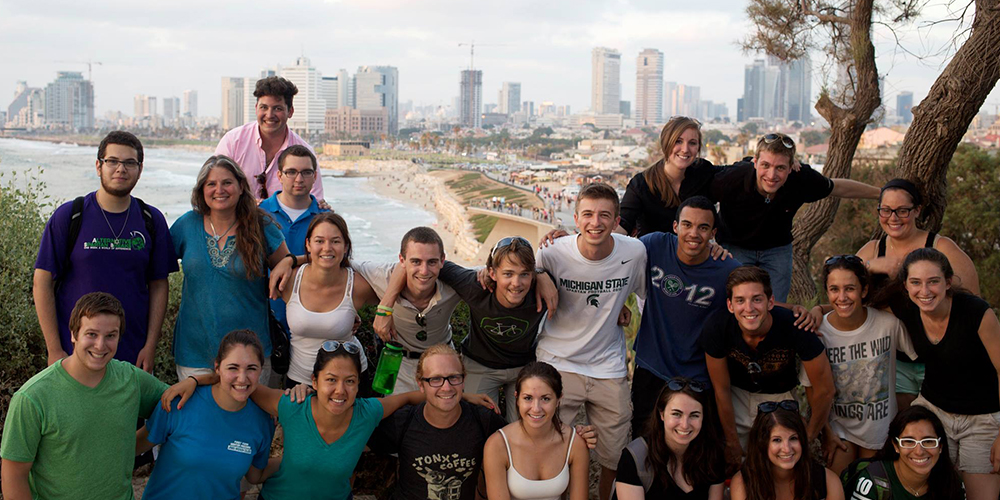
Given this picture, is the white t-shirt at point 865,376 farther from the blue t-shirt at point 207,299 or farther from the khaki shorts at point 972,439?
the blue t-shirt at point 207,299

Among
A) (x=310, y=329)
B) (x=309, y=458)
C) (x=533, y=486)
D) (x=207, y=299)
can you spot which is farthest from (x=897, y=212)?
(x=207, y=299)

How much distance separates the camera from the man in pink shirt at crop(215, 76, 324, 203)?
6.02 metres

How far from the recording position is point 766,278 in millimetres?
4312

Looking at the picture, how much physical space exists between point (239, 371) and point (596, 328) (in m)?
2.15

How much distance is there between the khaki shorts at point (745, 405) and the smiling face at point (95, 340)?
3.42 meters

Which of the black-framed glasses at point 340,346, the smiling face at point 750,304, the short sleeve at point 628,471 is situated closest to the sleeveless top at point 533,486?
the short sleeve at point 628,471

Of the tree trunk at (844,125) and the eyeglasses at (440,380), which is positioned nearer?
the eyeglasses at (440,380)

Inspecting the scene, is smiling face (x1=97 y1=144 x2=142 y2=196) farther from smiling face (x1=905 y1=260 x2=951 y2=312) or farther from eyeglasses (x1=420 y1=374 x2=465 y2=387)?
smiling face (x1=905 y1=260 x2=951 y2=312)

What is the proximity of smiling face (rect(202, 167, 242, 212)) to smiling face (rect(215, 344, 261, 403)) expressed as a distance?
1020 millimetres

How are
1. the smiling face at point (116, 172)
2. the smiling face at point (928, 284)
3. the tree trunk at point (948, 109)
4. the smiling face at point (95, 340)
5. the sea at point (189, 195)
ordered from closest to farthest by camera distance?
the smiling face at point (95, 340) → the smiling face at point (116, 172) → the smiling face at point (928, 284) → the tree trunk at point (948, 109) → the sea at point (189, 195)

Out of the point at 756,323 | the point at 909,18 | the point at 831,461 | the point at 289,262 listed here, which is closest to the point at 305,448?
the point at 289,262

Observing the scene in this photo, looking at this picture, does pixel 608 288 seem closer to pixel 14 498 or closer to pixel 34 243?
A: pixel 14 498

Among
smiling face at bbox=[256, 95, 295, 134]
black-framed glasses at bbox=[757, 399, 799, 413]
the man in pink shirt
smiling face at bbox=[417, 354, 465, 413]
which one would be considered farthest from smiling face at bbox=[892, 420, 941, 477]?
smiling face at bbox=[256, 95, 295, 134]

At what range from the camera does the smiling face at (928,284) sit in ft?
14.4
